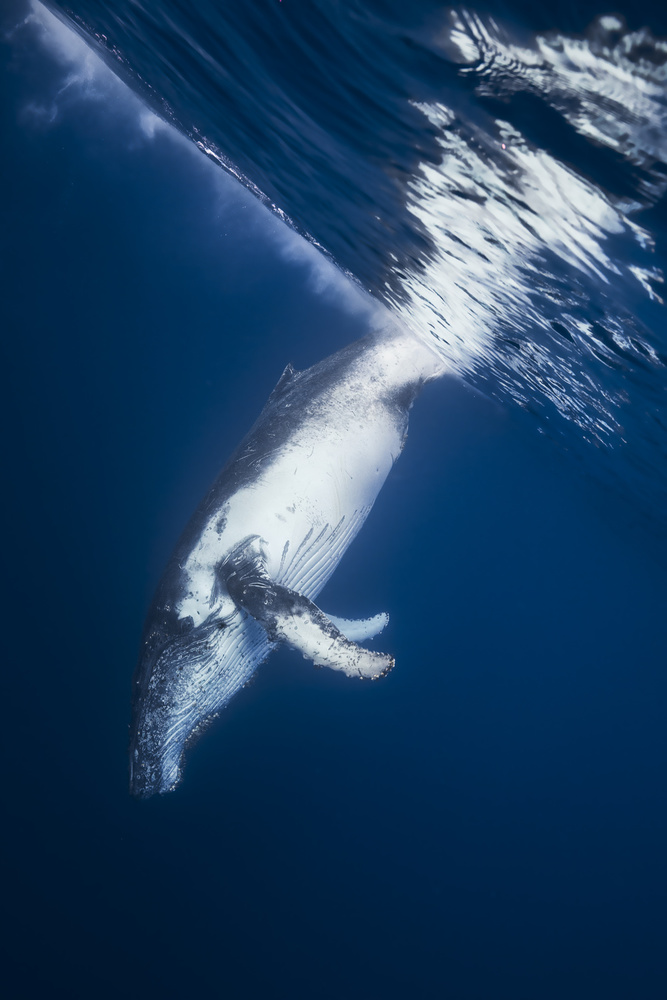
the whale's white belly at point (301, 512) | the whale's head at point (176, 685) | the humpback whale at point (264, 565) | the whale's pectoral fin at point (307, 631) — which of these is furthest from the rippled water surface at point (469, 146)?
the whale's head at point (176, 685)

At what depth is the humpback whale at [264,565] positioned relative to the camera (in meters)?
5.37

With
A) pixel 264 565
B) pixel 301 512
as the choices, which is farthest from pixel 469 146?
pixel 264 565

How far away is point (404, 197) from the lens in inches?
239

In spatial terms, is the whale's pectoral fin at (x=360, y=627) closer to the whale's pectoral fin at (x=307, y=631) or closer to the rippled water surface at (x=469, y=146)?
the whale's pectoral fin at (x=307, y=631)

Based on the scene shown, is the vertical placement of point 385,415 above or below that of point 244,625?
above

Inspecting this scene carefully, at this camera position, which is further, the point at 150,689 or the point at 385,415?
the point at 385,415

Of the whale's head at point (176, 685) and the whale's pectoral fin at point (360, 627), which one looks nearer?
the whale's head at point (176, 685)

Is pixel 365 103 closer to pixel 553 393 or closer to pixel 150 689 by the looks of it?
pixel 150 689

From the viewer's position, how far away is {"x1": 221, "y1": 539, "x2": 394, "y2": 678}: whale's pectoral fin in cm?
511

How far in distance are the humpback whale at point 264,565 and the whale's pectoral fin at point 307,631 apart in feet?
0.04

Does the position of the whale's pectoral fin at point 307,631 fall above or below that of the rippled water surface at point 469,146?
below

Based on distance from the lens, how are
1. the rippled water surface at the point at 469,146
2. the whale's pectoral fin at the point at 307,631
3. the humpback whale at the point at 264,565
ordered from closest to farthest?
the rippled water surface at the point at 469,146, the whale's pectoral fin at the point at 307,631, the humpback whale at the point at 264,565

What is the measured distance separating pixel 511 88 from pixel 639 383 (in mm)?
5912

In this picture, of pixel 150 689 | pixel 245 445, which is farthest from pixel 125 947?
pixel 245 445
